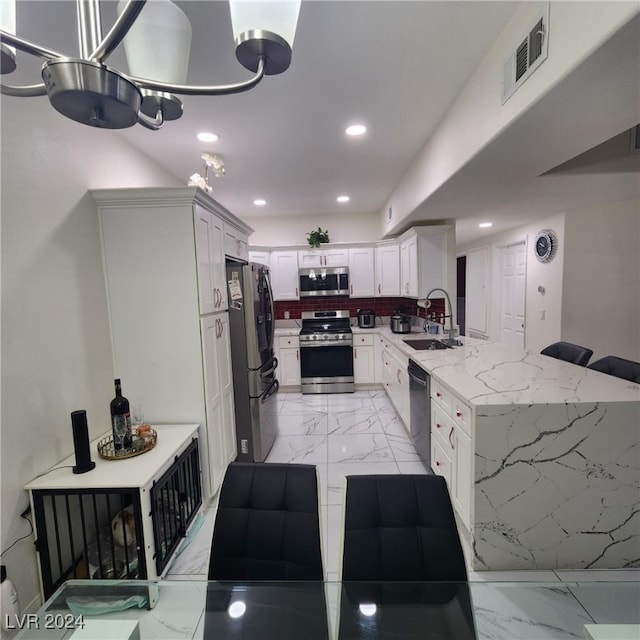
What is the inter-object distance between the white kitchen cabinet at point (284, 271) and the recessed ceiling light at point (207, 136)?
2.61 m

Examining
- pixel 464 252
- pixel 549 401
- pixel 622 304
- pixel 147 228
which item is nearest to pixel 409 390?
pixel 549 401

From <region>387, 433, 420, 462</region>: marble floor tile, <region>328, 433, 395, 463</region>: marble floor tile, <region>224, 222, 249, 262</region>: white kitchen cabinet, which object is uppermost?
<region>224, 222, 249, 262</region>: white kitchen cabinet

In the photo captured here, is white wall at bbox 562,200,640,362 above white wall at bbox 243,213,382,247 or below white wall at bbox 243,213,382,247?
Answer: below

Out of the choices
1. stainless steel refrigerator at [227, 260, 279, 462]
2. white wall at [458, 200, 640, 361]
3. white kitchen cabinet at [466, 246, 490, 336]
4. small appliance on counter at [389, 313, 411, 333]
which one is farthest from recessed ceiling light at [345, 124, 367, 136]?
white kitchen cabinet at [466, 246, 490, 336]

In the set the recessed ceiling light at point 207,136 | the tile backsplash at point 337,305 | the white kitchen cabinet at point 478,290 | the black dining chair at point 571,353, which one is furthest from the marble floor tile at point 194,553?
the white kitchen cabinet at point 478,290

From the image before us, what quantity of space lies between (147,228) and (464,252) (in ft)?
22.1

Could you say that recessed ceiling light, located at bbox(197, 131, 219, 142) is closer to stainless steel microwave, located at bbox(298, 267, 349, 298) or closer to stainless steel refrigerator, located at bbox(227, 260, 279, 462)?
stainless steel refrigerator, located at bbox(227, 260, 279, 462)

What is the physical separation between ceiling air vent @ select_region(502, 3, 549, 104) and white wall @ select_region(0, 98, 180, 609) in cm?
238

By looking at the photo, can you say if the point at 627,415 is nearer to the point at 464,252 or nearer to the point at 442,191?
the point at 442,191

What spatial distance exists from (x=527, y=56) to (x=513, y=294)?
4540 mm

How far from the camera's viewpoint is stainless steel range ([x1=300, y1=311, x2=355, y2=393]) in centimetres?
490

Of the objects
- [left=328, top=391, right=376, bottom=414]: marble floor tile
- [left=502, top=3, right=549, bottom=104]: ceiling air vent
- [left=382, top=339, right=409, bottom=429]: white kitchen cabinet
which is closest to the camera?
[left=502, top=3, right=549, bottom=104]: ceiling air vent

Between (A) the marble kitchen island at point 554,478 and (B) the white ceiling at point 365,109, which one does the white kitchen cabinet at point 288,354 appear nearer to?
(B) the white ceiling at point 365,109

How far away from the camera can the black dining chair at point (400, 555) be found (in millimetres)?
1091
